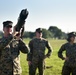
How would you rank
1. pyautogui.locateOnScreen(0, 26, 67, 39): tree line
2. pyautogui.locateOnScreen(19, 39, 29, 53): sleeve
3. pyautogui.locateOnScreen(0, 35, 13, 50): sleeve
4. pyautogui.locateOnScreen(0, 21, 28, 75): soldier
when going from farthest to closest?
pyautogui.locateOnScreen(0, 26, 67, 39): tree line < pyautogui.locateOnScreen(19, 39, 29, 53): sleeve < pyautogui.locateOnScreen(0, 21, 28, 75): soldier < pyautogui.locateOnScreen(0, 35, 13, 50): sleeve

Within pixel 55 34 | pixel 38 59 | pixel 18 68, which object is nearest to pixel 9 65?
pixel 18 68

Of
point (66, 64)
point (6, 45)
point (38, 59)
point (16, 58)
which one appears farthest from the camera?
point (38, 59)

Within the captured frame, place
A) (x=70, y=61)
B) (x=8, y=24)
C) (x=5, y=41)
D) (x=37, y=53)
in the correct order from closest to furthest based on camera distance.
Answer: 1. (x=5, y=41)
2. (x=8, y=24)
3. (x=70, y=61)
4. (x=37, y=53)

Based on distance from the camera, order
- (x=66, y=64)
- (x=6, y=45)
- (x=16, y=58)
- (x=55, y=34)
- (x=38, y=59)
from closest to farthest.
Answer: (x=6, y=45) < (x=16, y=58) < (x=66, y=64) < (x=38, y=59) < (x=55, y=34)

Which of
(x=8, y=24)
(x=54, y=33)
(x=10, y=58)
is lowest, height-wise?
(x=10, y=58)

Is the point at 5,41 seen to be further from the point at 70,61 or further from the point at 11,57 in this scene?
the point at 70,61

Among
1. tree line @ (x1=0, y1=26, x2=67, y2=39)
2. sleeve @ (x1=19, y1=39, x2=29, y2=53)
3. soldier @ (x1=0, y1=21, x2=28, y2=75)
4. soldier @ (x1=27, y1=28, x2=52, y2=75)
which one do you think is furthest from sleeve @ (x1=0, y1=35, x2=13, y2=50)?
tree line @ (x1=0, y1=26, x2=67, y2=39)

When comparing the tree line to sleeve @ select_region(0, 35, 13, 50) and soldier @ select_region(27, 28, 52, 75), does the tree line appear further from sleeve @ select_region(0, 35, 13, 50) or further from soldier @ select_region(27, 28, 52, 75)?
sleeve @ select_region(0, 35, 13, 50)

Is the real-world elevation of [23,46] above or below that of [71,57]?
above

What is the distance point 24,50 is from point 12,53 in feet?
1.15

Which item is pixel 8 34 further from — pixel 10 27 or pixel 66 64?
pixel 66 64

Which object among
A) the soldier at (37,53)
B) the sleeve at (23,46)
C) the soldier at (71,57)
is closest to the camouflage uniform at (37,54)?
the soldier at (37,53)

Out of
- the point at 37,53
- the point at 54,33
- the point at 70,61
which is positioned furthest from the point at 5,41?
the point at 54,33

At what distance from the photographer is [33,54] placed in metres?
10.9
